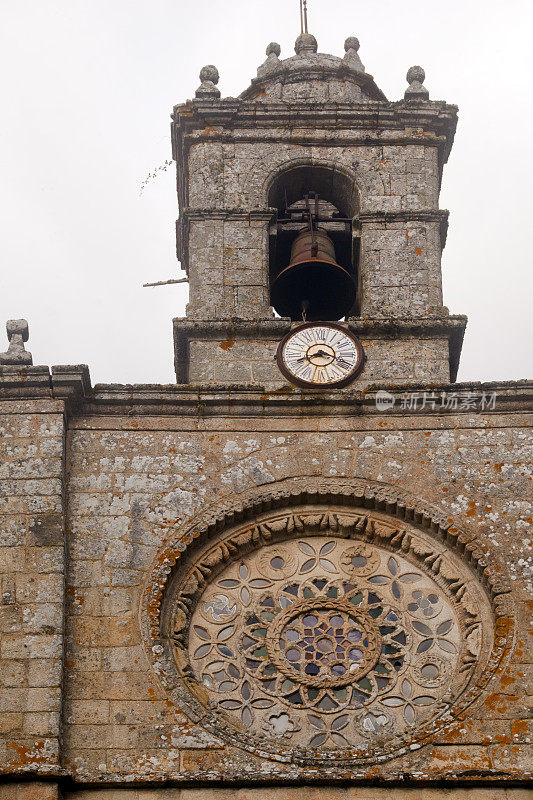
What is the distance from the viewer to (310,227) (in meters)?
19.3

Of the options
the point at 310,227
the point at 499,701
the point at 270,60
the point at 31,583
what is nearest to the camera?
the point at 499,701

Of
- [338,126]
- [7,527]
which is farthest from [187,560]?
[338,126]

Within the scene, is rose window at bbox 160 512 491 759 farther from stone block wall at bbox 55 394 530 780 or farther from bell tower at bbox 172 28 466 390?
bell tower at bbox 172 28 466 390

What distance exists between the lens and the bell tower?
17.8 m

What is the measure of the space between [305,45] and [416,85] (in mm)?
2140

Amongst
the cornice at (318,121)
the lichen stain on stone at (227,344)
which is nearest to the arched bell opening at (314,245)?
the cornice at (318,121)

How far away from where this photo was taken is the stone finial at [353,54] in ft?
70.4

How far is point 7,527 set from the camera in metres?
15.4

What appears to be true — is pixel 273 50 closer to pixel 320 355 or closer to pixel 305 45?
pixel 305 45

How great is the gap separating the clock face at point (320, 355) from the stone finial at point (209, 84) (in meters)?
3.72

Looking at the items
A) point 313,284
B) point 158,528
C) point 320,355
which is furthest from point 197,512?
point 313,284

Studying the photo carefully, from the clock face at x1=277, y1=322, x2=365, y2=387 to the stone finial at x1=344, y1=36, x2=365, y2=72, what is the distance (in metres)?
5.00

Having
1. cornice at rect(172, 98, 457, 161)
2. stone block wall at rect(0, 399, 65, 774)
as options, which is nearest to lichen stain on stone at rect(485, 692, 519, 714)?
stone block wall at rect(0, 399, 65, 774)

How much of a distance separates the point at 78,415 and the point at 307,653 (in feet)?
10.5
